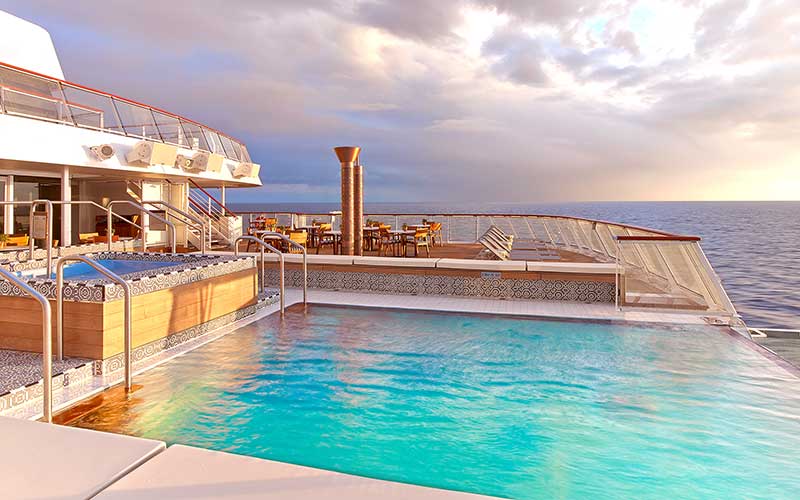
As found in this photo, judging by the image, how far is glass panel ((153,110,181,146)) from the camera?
13.1 m

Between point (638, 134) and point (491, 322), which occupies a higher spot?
point (638, 134)

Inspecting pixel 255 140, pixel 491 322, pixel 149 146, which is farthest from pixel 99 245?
pixel 255 140

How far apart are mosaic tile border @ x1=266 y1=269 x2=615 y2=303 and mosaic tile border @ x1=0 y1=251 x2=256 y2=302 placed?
1809 mm

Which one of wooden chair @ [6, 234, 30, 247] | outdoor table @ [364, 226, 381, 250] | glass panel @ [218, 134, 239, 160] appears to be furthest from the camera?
glass panel @ [218, 134, 239, 160]

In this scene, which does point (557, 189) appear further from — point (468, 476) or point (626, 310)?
point (468, 476)

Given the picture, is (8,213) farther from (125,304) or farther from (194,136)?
(125,304)

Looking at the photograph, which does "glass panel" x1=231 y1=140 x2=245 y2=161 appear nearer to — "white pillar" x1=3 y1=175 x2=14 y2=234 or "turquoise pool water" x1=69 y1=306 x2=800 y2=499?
"white pillar" x1=3 y1=175 x2=14 y2=234

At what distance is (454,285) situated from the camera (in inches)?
297

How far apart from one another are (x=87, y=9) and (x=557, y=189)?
85.2 ft

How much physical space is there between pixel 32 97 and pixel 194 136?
490 centimetres

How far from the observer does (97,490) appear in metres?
1.46

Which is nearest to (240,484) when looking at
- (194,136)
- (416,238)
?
(416,238)

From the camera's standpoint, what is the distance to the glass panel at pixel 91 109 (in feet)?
34.7

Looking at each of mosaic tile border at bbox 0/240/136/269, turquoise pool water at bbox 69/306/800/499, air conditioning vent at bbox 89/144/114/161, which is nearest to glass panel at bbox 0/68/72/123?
air conditioning vent at bbox 89/144/114/161
